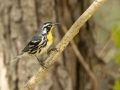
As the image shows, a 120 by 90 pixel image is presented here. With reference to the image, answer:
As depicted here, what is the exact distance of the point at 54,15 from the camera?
9.89 feet

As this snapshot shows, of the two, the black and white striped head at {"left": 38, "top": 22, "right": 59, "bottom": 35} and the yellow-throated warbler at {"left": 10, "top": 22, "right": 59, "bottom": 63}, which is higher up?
the black and white striped head at {"left": 38, "top": 22, "right": 59, "bottom": 35}

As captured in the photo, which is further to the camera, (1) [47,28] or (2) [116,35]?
(2) [116,35]

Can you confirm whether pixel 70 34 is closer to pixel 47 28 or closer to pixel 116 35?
pixel 47 28

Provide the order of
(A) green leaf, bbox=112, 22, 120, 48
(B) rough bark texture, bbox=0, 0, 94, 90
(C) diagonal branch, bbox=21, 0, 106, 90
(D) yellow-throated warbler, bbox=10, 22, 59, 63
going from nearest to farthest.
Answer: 1. (C) diagonal branch, bbox=21, 0, 106, 90
2. (D) yellow-throated warbler, bbox=10, 22, 59, 63
3. (A) green leaf, bbox=112, 22, 120, 48
4. (B) rough bark texture, bbox=0, 0, 94, 90

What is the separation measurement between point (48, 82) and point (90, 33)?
630 millimetres

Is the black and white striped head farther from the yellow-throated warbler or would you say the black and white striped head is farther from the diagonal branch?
the diagonal branch

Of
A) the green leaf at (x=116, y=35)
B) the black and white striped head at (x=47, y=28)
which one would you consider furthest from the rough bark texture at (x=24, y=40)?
the black and white striped head at (x=47, y=28)

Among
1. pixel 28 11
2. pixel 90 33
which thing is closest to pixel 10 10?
pixel 28 11

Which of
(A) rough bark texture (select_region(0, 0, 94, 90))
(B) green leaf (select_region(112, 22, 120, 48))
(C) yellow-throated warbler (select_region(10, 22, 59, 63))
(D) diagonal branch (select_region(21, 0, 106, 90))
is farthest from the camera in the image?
(A) rough bark texture (select_region(0, 0, 94, 90))

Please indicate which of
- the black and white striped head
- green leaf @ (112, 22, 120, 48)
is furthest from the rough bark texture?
the black and white striped head

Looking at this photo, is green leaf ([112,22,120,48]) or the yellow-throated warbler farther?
green leaf ([112,22,120,48])

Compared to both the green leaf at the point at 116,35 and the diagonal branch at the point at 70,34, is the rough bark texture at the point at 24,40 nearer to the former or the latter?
the green leaf at the point at 116,35

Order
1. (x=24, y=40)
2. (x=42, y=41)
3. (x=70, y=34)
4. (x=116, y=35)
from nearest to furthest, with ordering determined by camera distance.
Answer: (x=70, y=34) → (x=42, y=41) → (x=116, y=35) → (x=24, y=40)

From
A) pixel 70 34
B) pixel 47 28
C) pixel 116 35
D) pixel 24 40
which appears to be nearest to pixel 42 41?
pixel 47 28
